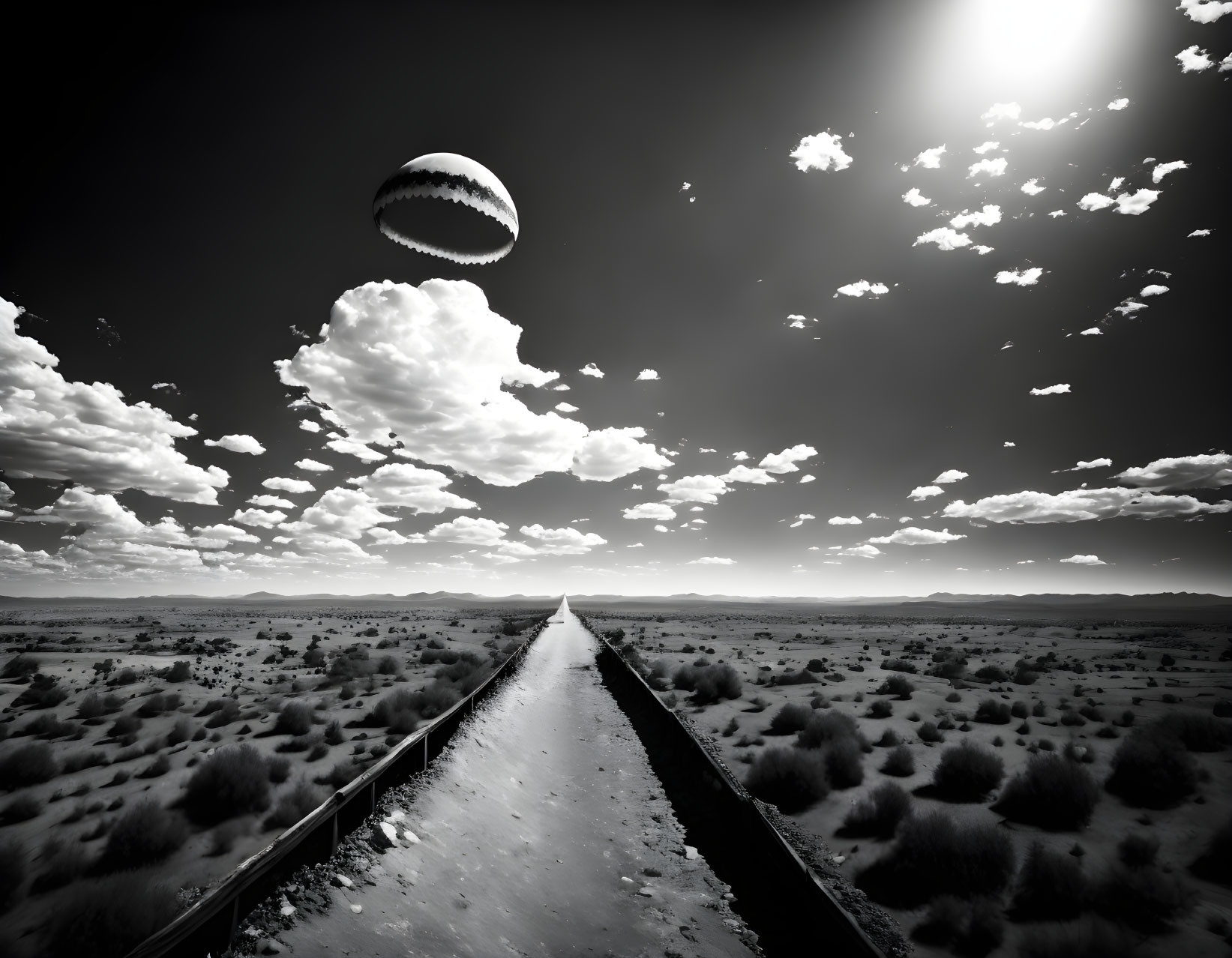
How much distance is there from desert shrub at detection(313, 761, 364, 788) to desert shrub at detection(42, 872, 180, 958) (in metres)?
3.76

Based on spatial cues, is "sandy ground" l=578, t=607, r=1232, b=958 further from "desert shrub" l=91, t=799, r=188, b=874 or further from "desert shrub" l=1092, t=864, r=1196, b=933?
"desert shrub" l=91, t=799, r=188, b=874

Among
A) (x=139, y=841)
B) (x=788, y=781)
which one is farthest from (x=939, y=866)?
(x=139, y=841)

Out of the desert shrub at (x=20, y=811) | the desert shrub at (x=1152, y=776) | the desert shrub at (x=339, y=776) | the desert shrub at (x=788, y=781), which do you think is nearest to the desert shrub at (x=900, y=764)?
the desert shrub at (x=788, y=781)

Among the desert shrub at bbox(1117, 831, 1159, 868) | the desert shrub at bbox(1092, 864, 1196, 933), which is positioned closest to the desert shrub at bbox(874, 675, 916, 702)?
the desert shrub at bbox(1117, 831, 1159, 868)

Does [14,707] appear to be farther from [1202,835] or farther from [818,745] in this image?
[1202,835]

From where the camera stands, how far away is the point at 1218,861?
6.48 meters

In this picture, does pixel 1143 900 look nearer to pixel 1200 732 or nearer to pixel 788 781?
pixel 788 781

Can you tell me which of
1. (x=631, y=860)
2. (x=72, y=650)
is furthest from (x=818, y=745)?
(x=72, y=650)

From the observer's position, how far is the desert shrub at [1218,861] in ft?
20.8

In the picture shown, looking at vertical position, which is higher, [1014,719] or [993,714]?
[993,714]

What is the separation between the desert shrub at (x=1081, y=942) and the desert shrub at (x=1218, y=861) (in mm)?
2458

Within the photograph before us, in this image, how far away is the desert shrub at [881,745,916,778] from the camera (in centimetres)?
1012

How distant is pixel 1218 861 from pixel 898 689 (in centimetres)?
1229

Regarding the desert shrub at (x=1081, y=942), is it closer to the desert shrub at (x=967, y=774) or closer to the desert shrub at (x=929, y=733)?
the desert shrub at (x=967, y=774)
